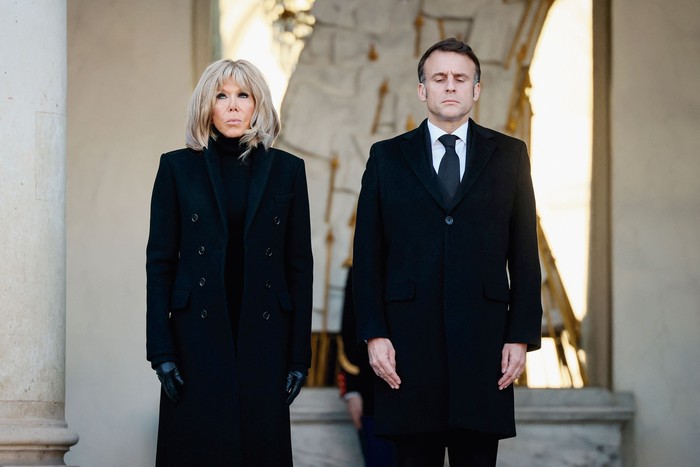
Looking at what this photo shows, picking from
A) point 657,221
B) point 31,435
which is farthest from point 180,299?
point 657,221

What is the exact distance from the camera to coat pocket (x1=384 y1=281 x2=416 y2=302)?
241 inches

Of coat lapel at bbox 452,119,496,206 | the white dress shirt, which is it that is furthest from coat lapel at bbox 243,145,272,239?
coat lapel at bbox 452,119,496,206

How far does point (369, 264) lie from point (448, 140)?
57 cm

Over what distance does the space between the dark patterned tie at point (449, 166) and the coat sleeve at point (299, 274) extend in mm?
547

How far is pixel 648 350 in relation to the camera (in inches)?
369

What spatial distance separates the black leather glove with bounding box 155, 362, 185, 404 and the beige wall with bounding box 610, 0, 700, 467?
12.7ft

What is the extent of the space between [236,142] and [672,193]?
3.82 metres

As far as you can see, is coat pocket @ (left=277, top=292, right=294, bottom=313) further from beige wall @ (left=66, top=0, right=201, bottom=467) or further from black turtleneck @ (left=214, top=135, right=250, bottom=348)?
beige wall @ (left=66, top=0, right=201, bottom=467)

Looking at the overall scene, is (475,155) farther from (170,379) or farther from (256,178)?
(170,379)

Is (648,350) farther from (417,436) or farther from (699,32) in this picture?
(417,436)

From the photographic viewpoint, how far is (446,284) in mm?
6117

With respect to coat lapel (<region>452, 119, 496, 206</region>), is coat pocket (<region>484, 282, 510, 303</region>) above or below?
below

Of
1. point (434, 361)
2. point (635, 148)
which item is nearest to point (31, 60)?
point (434, 361)

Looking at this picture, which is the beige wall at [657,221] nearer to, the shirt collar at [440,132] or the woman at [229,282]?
the shirt collar at [440,132]
